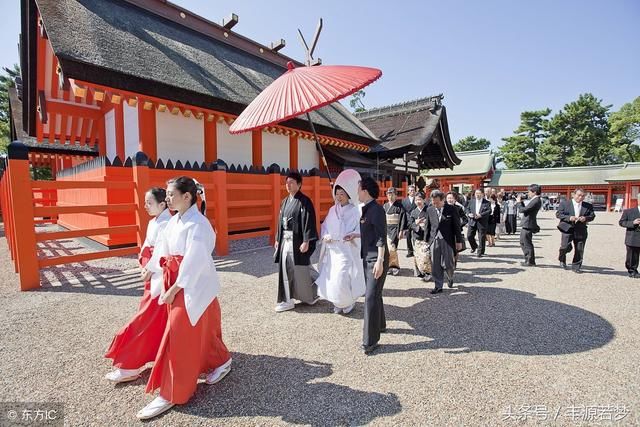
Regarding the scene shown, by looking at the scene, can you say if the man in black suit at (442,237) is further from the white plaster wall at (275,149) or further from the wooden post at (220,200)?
the white plaster wall at (275,149)

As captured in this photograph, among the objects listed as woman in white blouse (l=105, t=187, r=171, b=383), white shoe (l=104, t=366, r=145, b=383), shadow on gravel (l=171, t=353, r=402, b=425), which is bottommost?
shadow on gravel (l=171, t=353, r=402, b=425)

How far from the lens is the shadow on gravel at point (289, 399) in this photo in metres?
1.93

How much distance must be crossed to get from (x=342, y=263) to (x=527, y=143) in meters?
44.6

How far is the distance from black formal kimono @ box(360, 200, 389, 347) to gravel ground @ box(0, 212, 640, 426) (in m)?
0.23

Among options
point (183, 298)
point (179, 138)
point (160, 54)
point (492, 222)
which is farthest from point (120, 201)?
point (492, 222)

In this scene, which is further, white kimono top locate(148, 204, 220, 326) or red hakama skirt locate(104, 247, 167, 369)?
red hakama skirt locate(104, 247, 167, 369)

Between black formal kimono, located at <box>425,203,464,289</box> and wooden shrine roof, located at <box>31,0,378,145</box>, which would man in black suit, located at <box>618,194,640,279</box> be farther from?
wooden shrine roof, located at <box>31,0,378,145</box>

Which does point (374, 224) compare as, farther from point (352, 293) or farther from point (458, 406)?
point (458, 406)

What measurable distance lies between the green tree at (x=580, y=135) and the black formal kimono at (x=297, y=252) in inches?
1667

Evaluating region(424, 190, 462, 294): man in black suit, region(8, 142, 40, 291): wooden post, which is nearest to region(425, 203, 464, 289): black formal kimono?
region(424, 190, 462, 294): man in black suit

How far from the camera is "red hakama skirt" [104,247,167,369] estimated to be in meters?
2.21

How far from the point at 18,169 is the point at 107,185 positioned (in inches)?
40.5

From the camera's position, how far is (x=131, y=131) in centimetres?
695
